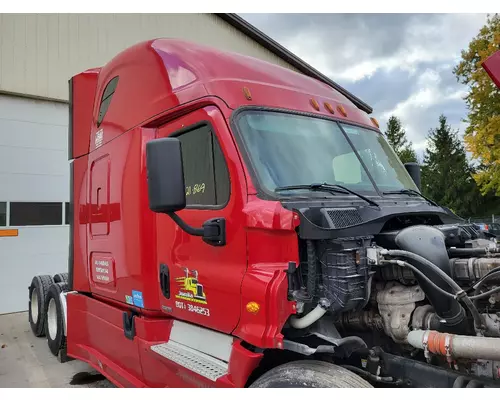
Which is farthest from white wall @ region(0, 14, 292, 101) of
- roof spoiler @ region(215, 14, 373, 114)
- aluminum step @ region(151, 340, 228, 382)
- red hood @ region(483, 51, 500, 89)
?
red hood @ region(483, 51, 500, 89)

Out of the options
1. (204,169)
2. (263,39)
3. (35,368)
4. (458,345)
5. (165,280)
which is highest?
(263,39)

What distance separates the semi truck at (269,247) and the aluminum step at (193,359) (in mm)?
14

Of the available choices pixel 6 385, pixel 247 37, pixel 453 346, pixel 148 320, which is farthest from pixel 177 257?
pixel 247 37

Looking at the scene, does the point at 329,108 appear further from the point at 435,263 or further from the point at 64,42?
the point at 64,42

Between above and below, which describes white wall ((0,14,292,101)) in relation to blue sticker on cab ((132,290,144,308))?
above

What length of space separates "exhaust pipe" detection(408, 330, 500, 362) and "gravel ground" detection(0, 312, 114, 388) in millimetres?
3668

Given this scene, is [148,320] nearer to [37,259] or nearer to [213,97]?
[213,97]

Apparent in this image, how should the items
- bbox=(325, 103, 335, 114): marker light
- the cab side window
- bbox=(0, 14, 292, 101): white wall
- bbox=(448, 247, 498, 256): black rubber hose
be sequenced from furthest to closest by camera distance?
bbox=(0, 14, 292, 101): white wall < bbox=(325, 103, 335, 114): marker light < the cab side window < bbox=(448, 247, 498, 256): black rubber hose

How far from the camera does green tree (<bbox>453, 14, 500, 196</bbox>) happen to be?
17.3 feet

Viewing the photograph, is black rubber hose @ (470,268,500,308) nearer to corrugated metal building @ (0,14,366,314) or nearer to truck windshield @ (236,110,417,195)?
truck windshield @ (236,110,417,195)

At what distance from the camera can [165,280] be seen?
361 cm

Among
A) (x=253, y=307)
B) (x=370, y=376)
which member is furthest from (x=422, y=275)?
(x=253, y=307)

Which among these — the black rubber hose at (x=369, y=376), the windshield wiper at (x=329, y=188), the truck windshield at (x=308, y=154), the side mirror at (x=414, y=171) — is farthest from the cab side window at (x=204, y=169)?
the side mirror at (x=414, y=171)

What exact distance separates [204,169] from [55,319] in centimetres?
396
